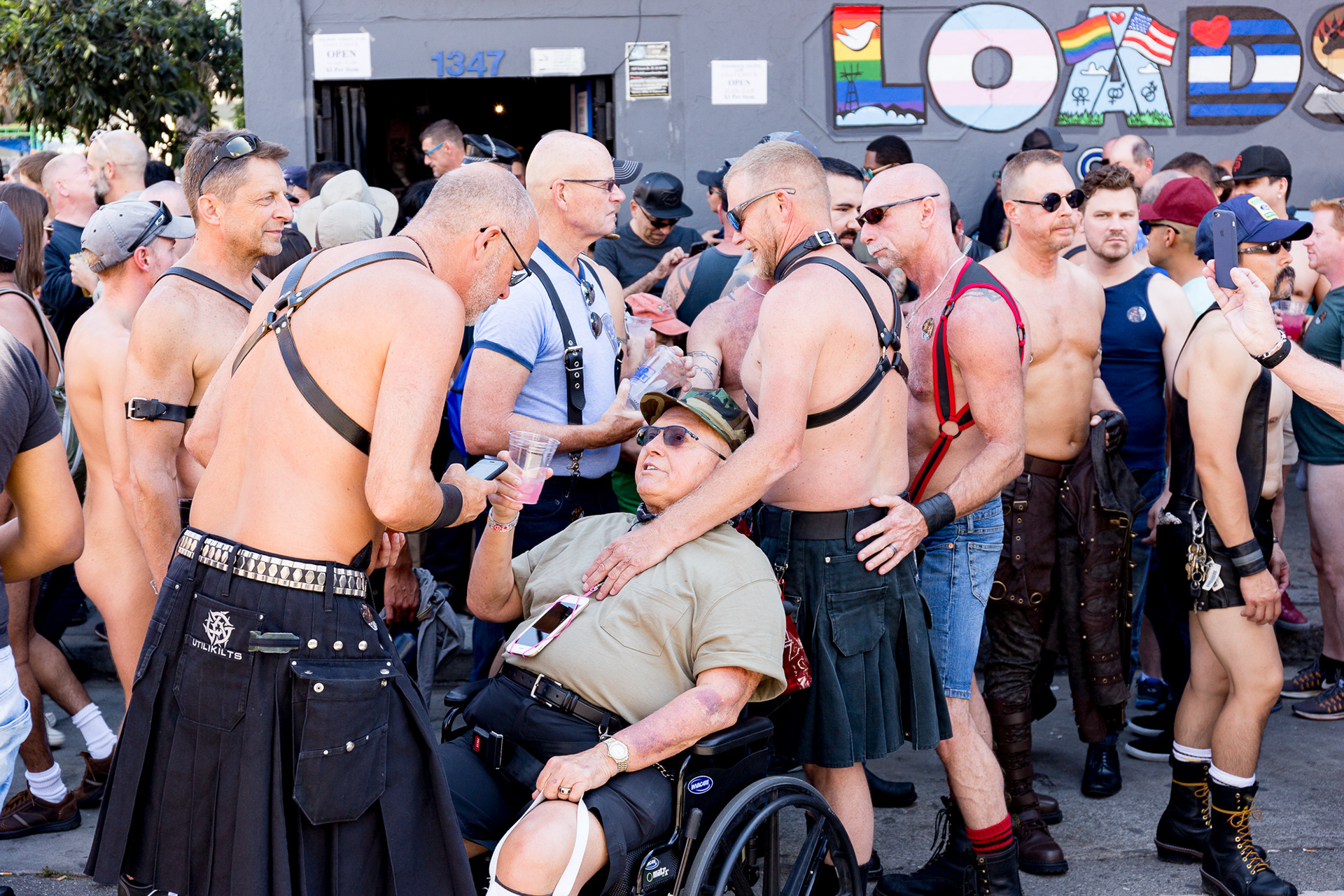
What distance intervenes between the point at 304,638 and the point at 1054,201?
9.68ft

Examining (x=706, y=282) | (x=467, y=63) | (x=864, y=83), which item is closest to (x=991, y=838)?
(x=706, y=282)

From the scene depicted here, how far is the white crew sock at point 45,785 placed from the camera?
415 cm

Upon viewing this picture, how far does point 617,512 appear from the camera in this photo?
3.86 meters

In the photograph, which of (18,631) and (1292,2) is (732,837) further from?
(1292,2)

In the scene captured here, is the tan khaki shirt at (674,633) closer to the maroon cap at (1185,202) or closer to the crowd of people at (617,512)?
the crowd of people at (617,512)

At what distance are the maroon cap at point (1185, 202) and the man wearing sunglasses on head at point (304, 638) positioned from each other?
359cm

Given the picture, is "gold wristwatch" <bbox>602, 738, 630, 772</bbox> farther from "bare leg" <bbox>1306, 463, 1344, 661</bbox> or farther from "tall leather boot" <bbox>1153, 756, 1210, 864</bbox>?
"bare leg" <bbox>1306, 463, 1344, 661</bbox>

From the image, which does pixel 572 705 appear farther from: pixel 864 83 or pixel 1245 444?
pixel 864 83

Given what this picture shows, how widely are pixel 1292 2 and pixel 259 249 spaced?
24.9 feet

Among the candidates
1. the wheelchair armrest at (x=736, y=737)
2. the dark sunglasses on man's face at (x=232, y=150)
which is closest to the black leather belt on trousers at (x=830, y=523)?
the wheelchair armrest at (x=736, y=737)

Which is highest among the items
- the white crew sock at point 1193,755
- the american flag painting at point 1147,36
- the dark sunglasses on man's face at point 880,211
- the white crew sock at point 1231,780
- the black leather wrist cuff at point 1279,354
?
the american flag painting at point 1147,36

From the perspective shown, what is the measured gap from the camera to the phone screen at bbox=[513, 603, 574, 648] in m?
3.07

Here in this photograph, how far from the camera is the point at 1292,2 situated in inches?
321

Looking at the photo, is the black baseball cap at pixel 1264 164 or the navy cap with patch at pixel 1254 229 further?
the black baseball cap at pixel 1264 164
